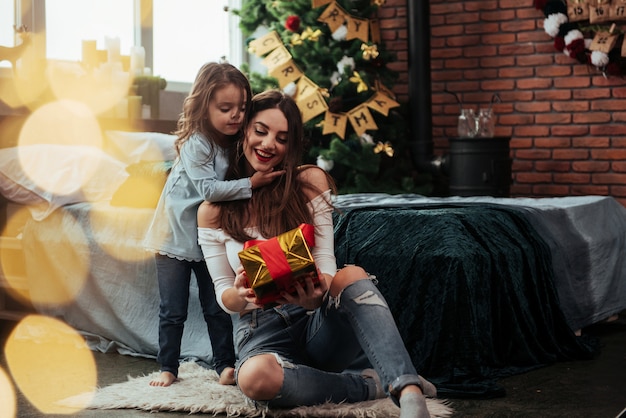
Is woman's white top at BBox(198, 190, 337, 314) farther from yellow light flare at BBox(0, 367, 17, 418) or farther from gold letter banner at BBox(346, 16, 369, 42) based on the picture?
gold letter banner at BBox(346, 16, 369, 42)

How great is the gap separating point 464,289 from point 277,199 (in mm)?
801

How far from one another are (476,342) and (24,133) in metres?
2.45

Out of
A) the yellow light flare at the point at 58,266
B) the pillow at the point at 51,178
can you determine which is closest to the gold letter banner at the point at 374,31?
the pillow at the point at 51,178

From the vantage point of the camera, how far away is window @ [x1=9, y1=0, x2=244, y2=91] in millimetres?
4656

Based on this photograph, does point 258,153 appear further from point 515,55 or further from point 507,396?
point 515,55

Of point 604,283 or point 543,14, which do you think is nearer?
point 604,283

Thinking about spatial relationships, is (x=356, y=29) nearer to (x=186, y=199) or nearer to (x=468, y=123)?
(x=468, y=123)

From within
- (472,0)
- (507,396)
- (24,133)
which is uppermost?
(472,0)

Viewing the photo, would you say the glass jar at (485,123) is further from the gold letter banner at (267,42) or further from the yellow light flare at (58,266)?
the yellow light flare at (58,266)

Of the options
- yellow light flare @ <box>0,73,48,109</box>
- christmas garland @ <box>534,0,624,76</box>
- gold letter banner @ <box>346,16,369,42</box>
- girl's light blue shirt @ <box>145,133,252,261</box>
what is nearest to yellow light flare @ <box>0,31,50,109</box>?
yellow light flare @ <box>0,73,48,109</box>

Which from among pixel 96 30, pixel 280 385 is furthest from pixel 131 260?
pixel 96 30

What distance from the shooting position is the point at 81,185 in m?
3.72

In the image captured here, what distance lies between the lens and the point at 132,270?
3389 millimetres

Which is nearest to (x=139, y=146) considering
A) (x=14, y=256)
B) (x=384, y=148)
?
(x=14, y=256)
